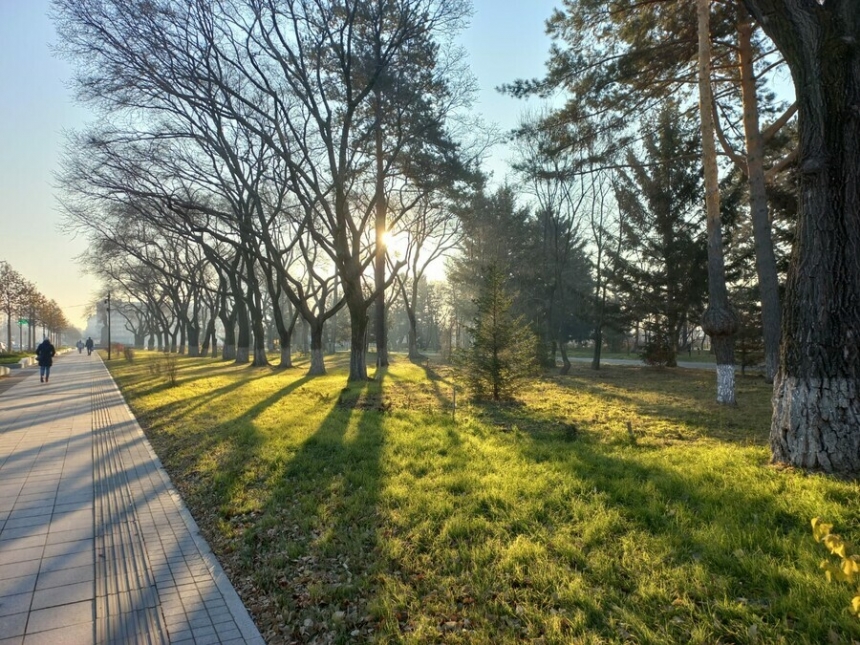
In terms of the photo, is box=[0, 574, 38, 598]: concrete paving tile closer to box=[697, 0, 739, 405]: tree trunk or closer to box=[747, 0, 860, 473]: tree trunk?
box=[747, 0, 860, 473]: tree trunk

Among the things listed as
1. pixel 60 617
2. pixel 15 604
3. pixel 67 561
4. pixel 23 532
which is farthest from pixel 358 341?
pixel 60 617

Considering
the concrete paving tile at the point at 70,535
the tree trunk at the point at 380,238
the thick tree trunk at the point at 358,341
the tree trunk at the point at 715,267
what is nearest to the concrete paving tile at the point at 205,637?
the concrete paving tile at the point at 70,535

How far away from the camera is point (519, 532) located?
415 centimetres

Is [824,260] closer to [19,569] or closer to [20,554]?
[19,569]

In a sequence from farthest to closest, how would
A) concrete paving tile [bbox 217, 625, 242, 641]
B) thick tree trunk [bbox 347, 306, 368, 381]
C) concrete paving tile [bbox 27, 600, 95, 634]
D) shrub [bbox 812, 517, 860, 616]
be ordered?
thick tree trunk [bbox 347, 306, 368, 381] < concrete paving tile [bbox 27, 600, 95, 634] < concrete paving tile [bbox 217, 625, 242, 641] < shrub [bbox 812, 517, 860, 616]

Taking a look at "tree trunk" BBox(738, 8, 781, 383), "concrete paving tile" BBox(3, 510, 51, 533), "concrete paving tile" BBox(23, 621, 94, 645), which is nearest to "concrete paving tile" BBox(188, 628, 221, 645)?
"concrete paving tile" BBox(23, 621, 94, 645)

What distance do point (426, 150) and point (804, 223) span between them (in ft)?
41.5

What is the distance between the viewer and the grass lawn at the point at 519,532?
2.94 metres

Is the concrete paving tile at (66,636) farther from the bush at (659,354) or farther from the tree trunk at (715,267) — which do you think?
the bush at (659,354)

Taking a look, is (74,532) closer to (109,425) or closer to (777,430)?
(109,425)

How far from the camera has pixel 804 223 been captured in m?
5.42

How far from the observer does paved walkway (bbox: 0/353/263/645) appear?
3.18 metres

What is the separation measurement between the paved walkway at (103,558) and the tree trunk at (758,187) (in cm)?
1190

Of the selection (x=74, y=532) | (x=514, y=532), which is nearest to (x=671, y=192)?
(x=514, y=532)
